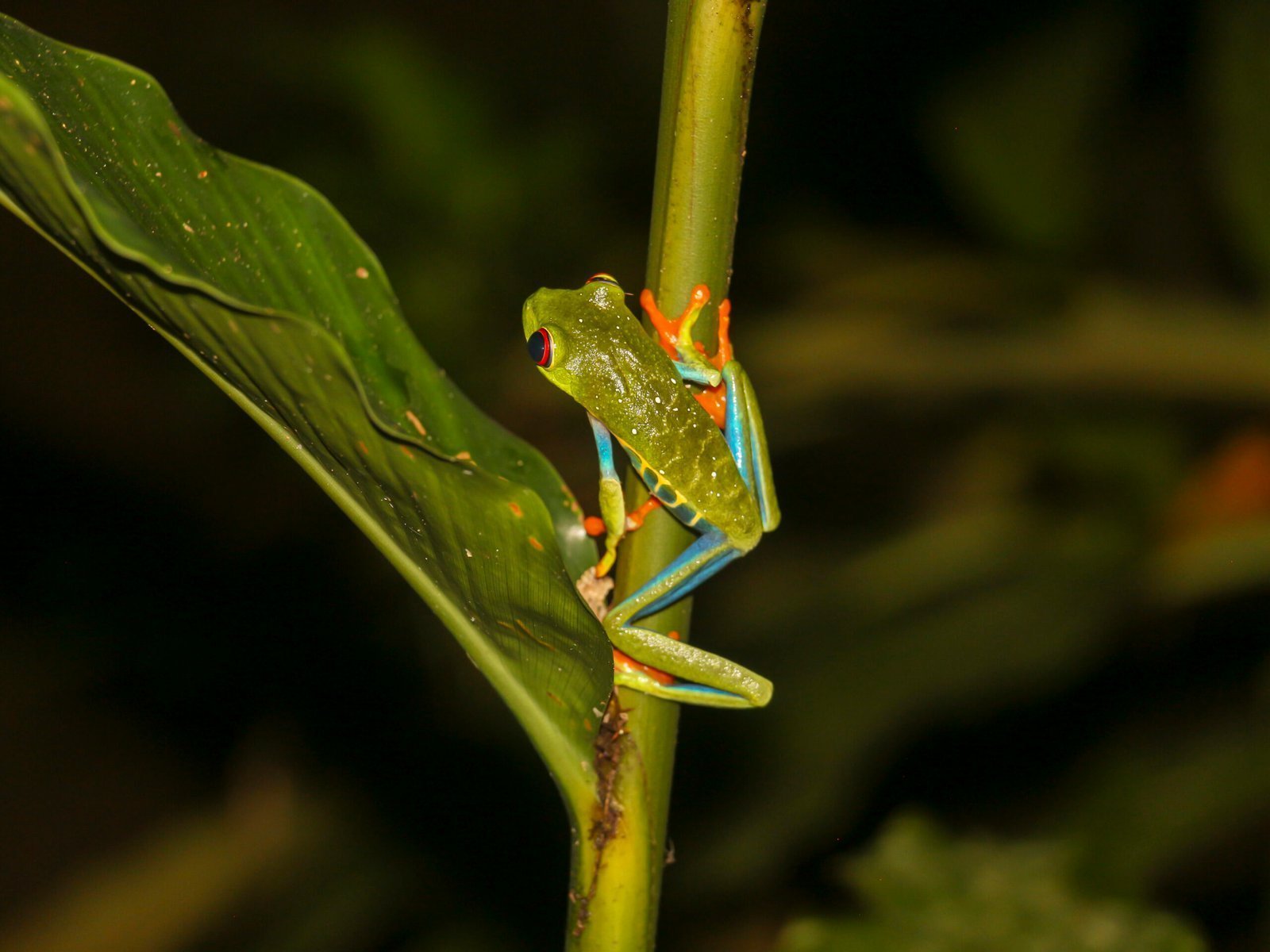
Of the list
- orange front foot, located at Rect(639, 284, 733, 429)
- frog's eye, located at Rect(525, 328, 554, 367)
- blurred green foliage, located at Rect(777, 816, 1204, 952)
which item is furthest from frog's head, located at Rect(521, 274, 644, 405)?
blurred green foliage, located at Rect(777, 816, 1204, 952)

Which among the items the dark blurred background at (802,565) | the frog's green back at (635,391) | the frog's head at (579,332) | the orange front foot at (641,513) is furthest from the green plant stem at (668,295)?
the dark blurred background at (802,565)

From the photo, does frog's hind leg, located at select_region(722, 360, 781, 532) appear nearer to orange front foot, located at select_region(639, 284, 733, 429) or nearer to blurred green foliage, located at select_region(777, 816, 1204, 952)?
orange front foot, located at select_region(639, 284, 733, 429)

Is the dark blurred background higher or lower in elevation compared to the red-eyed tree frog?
higher

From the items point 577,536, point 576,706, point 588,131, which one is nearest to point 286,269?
point 577,536

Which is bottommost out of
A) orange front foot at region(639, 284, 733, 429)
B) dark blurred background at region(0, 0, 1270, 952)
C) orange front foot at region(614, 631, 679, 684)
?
orange front foot at region(614, 631, 679, 684)

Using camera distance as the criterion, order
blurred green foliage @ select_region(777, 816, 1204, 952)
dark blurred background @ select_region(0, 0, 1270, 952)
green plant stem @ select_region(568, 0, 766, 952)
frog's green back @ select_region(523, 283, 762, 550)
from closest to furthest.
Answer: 1. green plant stem @ select_region(568, 0, 766, 952)
2. frog's green back @ select_region(523, 283, 762, 550)
3. blurred green foliage @ select_region(777, 816, 1204, 952)
4. dark blurred background @ select_region(0, 0, 1270, 952)

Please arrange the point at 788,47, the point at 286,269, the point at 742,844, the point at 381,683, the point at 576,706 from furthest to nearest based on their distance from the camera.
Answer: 1. the point at 788,47
2. the point at 381,683
3. the point at 742,844
4. the point at 286,269
5. the point at 576,706

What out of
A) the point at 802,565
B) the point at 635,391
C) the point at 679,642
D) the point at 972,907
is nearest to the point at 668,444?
the point at 635,391

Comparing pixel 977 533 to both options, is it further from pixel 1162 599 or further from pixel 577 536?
pixel 577 536

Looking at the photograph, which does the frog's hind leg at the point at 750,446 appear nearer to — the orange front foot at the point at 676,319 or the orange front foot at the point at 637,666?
the orange front foot at the point at 676,319
